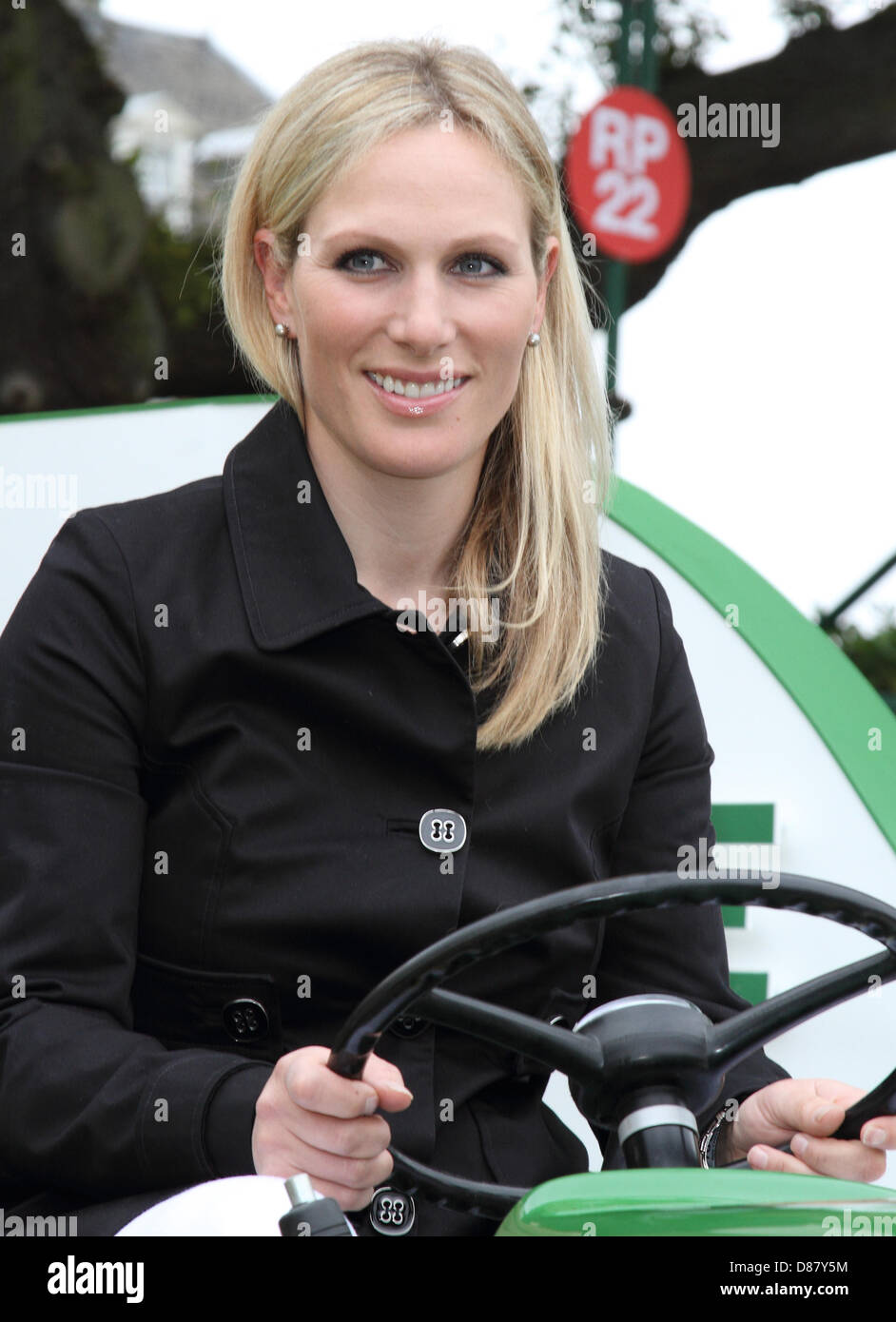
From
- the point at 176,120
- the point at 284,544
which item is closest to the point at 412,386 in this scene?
the point at 284,544

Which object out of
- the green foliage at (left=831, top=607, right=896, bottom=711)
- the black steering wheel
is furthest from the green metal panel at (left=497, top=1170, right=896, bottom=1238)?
the green foliage at (left=831, top=607, right=896, bottom=711)

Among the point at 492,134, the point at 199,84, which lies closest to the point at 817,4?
the point at 492,134

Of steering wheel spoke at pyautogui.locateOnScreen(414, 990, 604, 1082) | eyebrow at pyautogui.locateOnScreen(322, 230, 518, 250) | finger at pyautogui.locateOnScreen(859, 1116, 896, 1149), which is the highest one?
eyebrow at pyautogui.locateOnScreen(322, 230, 518, 250)

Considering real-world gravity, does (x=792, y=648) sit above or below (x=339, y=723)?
above

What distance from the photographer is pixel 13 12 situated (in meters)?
5.94

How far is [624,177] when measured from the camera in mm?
5723

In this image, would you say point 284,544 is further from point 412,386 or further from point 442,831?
point 442,831

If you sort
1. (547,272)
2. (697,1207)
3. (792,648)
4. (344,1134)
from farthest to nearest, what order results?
1. (792,648)
2. (547,272)
3. (344,1134)
4. (697,1207)

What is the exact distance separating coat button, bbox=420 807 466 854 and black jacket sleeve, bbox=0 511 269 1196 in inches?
10.0

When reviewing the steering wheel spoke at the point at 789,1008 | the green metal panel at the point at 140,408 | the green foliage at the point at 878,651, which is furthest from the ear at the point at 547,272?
the green foliage at the point at 878,651

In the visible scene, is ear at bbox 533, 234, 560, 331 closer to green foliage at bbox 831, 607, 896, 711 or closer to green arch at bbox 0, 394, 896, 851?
green arch at bbox 0, 394, 896, 851

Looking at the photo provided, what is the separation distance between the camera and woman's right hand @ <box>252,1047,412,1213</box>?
1.06 meters

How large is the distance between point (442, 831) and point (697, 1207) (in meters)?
0.58

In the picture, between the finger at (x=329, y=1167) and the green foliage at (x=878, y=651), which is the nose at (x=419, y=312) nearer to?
the finger at (x=329, y=1167)
